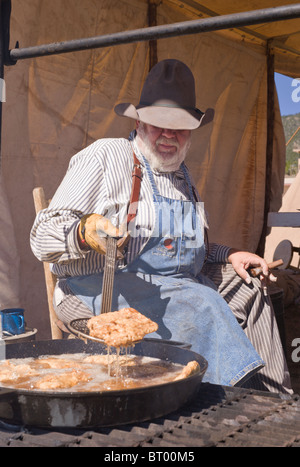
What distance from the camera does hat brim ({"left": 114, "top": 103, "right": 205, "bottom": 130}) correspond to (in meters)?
2.57

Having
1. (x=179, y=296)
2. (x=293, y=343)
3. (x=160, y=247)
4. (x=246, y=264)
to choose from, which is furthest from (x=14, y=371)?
(x=293, y=343)

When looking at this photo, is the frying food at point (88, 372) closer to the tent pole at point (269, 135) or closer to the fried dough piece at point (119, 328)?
the fried dough piece at point (119, 328)

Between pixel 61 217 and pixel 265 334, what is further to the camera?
pixel 265 334

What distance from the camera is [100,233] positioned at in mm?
1908

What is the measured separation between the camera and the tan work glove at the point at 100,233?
1.84 m

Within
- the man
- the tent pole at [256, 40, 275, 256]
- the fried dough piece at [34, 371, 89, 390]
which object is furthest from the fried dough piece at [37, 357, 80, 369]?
the tent pole at [256, 40, 275, 256]

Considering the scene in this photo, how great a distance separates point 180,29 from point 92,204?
1139mm

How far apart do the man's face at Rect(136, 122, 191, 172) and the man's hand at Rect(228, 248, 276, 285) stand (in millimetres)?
564

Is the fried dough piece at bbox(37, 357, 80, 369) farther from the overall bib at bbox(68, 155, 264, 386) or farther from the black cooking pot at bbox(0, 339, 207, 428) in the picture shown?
the overall bib at bbox(68, 155, 264, 386)

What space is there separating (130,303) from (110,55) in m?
2.40

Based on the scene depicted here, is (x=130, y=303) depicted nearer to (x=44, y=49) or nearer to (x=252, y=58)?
(x=44, y=49)

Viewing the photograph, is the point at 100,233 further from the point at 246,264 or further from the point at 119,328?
the point at 246,264

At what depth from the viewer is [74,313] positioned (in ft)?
8.11

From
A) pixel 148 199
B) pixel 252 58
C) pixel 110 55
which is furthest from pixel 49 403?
pixel 252 58
